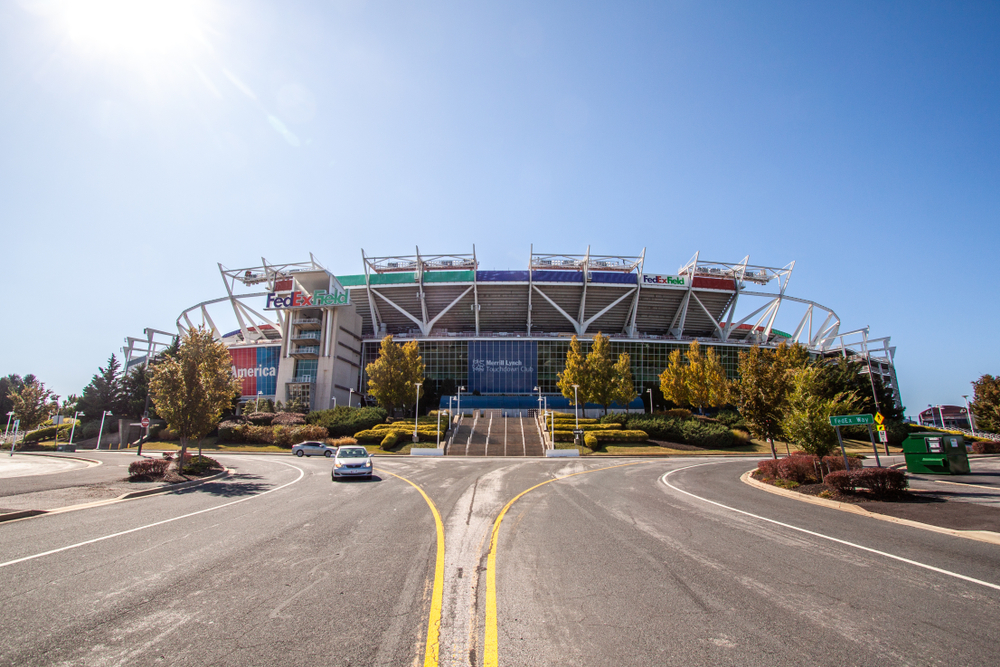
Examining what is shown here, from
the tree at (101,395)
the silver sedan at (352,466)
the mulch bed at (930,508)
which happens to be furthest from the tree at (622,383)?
the tree at (101,395)

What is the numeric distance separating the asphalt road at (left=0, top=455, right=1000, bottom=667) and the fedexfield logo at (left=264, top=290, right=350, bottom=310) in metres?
54.9

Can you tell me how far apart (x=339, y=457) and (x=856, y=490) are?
746 inches

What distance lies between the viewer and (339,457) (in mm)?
18641

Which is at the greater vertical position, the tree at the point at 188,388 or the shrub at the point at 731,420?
the tree at the point at 188,388

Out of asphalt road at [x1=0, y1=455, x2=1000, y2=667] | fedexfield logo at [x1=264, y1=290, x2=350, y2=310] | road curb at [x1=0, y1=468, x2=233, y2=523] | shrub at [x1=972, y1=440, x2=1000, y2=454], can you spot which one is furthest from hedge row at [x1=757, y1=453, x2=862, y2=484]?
fedexfield logo at [x1=264, y1=290, x2=350, y2=310]

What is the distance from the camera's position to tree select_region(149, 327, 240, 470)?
20.2 meters

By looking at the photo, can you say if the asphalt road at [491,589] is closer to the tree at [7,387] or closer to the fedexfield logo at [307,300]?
the fedexfield logo at [307,300]

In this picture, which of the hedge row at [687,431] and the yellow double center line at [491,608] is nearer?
the yellow double center line at [491,608]

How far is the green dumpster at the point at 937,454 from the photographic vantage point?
20453 mm

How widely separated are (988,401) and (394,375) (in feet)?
171

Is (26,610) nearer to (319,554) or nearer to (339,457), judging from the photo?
(319,554)

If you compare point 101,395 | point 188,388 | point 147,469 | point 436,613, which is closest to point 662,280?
point 188,388

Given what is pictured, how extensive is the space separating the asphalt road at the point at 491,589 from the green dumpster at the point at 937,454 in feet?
51.0

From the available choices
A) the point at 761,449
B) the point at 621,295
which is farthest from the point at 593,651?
the point at 621,295
